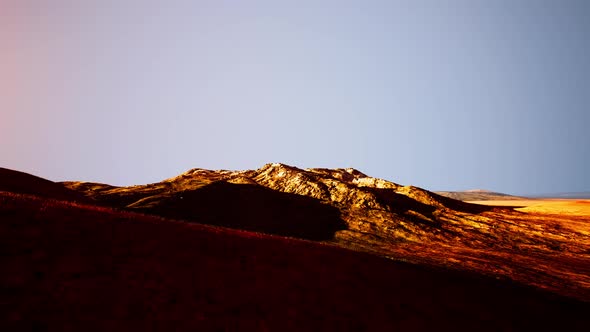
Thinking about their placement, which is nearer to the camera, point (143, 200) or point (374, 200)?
point (143, 200)

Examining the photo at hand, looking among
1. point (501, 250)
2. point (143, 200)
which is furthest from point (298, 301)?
point (143, 200)

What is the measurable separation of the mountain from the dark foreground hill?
12150 millimetres

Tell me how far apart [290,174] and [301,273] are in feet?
212

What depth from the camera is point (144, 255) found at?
13984 mm

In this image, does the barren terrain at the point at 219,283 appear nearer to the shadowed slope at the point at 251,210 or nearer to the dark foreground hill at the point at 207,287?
the dark foreground hill at the point at 207,287

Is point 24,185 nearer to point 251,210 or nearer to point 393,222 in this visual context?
point 251,210

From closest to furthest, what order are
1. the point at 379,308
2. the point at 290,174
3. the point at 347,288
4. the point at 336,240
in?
the point at 379,308 < the point at 347,288 < the point at 336,240 < the point at 290,174

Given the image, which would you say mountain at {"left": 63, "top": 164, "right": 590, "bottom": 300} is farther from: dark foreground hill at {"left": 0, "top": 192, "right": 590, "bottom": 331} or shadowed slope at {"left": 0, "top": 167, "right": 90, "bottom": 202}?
shadowed slope at {"left": 0, "top": 167, "right": 90, "bottom": 202}

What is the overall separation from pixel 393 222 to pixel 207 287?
45220 mm

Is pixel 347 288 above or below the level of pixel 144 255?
below

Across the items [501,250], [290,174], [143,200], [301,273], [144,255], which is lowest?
[501,250]

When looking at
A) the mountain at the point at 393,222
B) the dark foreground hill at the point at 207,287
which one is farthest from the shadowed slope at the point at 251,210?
the dark foreground hill at the point at 207,287

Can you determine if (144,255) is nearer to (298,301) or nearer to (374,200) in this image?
(298,301)

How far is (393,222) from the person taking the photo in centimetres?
5291
